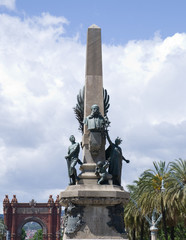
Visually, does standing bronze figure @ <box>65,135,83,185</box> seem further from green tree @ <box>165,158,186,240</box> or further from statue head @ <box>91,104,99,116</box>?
green tree @ <box>165,158,186,240</box>

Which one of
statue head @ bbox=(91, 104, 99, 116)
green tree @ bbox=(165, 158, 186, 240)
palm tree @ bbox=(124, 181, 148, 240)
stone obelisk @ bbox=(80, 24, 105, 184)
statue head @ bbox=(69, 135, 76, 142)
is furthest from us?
palm tree @ bbox=(124, 181, 148, 240)

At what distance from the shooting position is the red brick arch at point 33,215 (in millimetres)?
102000

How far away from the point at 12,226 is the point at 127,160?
283 feet

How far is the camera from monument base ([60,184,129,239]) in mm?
17828

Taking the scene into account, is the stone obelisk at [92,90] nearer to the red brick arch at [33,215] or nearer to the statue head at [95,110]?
the statue head at [95,110]

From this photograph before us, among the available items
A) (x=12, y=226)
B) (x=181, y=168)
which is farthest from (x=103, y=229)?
(x=12, y=226)

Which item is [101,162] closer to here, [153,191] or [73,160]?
[73,160]

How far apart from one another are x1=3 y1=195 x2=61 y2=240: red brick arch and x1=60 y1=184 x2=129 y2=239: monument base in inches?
3355

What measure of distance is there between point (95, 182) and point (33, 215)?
87.5 meters

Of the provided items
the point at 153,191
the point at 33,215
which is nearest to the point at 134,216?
the point at 153,191

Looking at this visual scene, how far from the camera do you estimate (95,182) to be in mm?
18453

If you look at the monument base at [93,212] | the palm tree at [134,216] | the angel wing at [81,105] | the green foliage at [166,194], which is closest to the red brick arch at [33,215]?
the palm tree at [134,216]

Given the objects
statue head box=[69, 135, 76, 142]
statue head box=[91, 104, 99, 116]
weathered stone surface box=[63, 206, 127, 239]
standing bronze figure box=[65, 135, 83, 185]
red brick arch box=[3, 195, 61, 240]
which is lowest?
weathered stone surface box=[63, 206, 127, 239]


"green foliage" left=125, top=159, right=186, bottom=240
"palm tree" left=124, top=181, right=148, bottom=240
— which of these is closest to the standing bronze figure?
"green foliage" left=125, top=159, right=186, bottom=240
